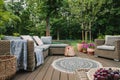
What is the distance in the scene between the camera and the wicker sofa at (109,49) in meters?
4.16

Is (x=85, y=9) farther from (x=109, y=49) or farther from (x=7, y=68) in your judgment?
(x=7, y=68)

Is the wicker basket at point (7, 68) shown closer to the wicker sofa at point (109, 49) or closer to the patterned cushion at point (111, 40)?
the wicker sofa at point (109, 49)

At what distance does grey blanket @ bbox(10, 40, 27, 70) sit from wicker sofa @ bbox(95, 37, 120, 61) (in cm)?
255

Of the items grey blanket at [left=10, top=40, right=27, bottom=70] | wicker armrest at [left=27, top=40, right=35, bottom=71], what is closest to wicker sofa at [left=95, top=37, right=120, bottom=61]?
wicker armrest at [left=27, top=40, right=35, bottom=71]

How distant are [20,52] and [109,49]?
2.65 metres

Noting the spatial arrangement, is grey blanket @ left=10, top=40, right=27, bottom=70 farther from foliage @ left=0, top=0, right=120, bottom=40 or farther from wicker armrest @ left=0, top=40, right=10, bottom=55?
foliage @ left=0, top=0, right=120, bottom=40

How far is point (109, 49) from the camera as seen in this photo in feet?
14.5

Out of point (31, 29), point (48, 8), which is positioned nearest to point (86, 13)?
point (48, 8)

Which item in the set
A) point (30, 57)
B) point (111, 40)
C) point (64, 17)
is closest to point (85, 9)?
point (111, 40)

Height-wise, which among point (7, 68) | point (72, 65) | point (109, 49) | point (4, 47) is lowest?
point (72, 65)

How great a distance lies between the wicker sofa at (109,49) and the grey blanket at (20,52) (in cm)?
255

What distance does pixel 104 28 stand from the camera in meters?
11.7

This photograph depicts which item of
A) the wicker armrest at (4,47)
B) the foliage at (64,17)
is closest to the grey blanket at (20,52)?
the wicker armrest at (4,47)

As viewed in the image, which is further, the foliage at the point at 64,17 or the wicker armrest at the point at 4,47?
the foliage at the point at 64,17
